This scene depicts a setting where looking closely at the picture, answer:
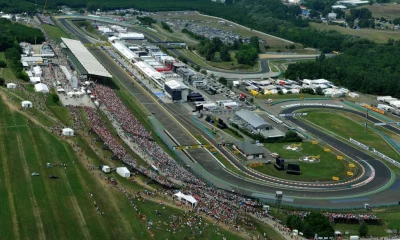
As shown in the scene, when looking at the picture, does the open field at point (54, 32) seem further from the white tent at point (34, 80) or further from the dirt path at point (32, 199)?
the dirt path at point (32, 199)

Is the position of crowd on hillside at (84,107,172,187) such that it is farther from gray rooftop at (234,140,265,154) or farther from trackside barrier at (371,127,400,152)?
trackside barrier at (371,127,400,152)

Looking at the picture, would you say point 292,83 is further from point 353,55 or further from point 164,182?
point 164,182

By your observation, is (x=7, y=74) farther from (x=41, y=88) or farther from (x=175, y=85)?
(x=175, y=85)

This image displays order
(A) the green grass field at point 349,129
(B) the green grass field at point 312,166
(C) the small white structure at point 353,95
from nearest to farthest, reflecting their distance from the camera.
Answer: (B) the green grass field at point 312,166
(A) the green grass field at point 349,129
(C) the small white structure at point 353,95

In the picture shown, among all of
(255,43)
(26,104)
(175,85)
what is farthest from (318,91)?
(26,104)

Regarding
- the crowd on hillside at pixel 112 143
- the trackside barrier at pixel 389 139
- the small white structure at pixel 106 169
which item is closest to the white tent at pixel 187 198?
the crowd on hillside at pixel 112 143

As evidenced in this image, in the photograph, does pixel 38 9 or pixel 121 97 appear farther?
pixel 38 9

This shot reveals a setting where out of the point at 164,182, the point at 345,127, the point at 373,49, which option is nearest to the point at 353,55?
the point at 373,49
